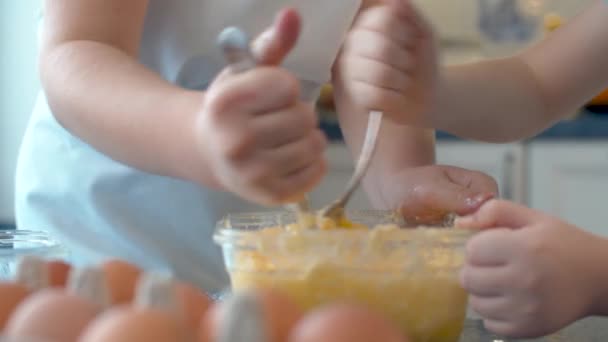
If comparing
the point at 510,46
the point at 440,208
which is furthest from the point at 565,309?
the point at 510,46

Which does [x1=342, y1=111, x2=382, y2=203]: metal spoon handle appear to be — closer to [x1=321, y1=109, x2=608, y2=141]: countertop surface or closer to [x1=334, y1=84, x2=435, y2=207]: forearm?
[x1=334, y1=84, x2=435, y2=207]: forearm

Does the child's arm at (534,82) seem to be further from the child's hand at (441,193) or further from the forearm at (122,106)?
the forearm at (122,106)

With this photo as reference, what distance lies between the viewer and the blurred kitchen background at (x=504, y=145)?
2.10 m

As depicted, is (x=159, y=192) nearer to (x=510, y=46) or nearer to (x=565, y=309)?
(x=565, y=309)

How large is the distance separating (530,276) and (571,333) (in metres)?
0.12

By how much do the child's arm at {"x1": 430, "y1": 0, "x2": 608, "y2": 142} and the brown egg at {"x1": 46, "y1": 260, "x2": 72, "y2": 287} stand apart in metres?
0.50

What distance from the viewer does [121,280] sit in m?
0.55

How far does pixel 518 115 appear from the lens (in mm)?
1032

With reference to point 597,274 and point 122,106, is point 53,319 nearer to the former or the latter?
point 122,106

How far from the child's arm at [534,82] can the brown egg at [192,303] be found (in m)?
0.51

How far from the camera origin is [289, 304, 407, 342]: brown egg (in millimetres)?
409

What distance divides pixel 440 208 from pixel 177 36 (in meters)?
0.36

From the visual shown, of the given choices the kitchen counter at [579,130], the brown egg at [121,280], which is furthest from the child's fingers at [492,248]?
the kitchen counter at [579,130]

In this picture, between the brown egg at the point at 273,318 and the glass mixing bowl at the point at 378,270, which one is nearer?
the brown egg at the point at 273,318
